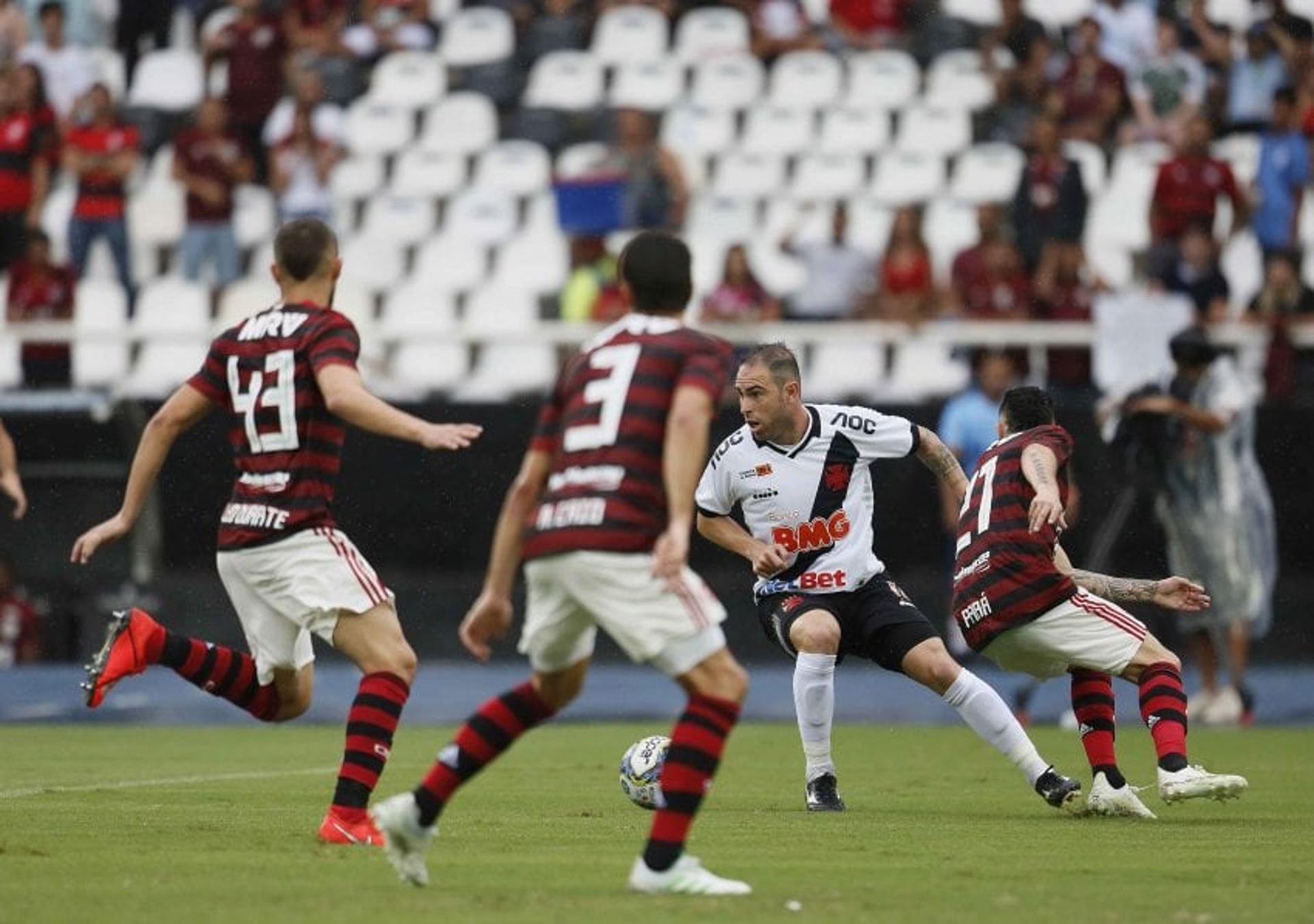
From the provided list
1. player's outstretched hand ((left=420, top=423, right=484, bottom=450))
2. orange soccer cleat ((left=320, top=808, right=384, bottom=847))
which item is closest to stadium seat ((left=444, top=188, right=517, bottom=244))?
orange soccer cleat ((left=320, top=808, right=384, bottom=847))

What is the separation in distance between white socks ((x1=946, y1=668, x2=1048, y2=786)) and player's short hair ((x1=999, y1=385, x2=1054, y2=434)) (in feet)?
3.45

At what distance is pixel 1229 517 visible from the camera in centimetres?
1628

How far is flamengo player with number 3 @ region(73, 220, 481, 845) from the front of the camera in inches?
325

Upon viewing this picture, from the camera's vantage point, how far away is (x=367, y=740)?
27.0ft

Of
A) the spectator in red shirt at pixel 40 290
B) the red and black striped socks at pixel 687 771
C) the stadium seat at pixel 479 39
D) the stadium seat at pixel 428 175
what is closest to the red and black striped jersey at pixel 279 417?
the red and black striped socks at pixel 687 771

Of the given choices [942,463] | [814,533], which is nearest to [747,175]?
[814,533]

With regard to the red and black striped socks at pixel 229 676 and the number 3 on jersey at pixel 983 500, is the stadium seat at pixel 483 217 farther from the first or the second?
the red and black striped socks at pixel 229 676

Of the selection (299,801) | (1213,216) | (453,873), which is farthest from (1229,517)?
(453,873)

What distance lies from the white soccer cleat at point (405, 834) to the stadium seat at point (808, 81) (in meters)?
16.5

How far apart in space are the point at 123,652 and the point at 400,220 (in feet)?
44.4

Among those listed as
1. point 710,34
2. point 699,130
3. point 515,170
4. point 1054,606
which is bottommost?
point 1054,606

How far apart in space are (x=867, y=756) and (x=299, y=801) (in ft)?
13.1

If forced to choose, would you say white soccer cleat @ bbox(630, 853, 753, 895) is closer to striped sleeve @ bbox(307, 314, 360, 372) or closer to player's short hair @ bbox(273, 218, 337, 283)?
striped sleeve @ bbox(307, 314, 360, 372)

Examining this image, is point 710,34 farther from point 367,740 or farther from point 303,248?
point 367,740
